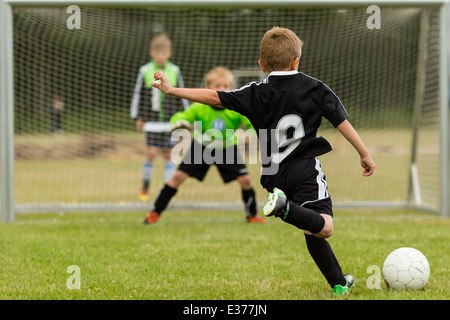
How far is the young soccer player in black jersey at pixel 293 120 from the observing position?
288 cm

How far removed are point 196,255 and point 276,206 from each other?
1606mm

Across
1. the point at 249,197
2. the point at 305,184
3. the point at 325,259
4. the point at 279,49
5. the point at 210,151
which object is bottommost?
the point at 325,259

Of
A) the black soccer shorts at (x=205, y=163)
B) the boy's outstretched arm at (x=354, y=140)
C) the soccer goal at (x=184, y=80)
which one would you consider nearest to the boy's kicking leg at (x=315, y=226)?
the boy's outstretched arm at (x=354, y=140)

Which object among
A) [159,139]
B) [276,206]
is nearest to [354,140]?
[276,206]

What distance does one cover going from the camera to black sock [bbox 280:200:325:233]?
8.72 ft

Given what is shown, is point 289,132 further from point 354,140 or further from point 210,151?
point 210,151

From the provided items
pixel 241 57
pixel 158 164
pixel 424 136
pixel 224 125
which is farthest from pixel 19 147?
pixel 424 136

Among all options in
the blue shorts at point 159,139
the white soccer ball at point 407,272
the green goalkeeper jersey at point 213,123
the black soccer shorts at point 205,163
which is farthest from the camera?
the blue shorts at point 159,139

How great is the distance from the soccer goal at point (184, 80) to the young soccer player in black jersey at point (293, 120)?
118 inches

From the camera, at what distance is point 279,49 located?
2.90m

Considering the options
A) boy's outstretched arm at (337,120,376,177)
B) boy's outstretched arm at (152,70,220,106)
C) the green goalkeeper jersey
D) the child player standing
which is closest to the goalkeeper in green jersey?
the green goalkeeper jersey

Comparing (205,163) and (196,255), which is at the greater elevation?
(205,163)

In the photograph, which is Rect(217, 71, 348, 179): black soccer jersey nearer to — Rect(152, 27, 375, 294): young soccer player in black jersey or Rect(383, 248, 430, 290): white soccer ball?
Rect(152, 27, 375, 294): young soccer player in black jersey

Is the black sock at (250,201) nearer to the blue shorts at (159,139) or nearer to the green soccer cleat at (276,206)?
the blue shorts at (159,139)
